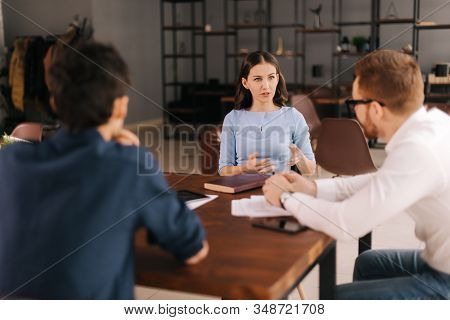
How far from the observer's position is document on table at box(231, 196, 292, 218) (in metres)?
1.73

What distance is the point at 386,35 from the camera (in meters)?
9.65

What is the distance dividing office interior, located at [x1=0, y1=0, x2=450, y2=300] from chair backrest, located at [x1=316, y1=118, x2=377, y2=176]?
9.66ft

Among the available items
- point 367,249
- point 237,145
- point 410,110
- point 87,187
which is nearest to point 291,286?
point 87,187

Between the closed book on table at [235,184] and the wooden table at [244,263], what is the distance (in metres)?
0.34

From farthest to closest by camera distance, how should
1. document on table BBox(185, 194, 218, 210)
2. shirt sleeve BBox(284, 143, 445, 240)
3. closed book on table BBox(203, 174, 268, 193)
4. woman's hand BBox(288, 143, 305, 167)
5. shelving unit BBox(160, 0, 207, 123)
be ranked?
shelving unit BBox(160, 0, 207, 123) → woman's hand BBox(288, 143, 305, 167) → closed book on table BBox(203, 174, 268, 193) → document on table BBox(185, 194, 218, 210) → shirt sleeve BBox(284, 143, 445, 240)

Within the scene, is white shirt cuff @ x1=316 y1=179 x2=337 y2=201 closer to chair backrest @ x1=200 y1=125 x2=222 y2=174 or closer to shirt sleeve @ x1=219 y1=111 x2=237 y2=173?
shirt sleeve @ x1=219 y1=111 x2=237 y2=173

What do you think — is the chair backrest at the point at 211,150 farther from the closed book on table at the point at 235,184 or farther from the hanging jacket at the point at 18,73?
the hanging jacket at the point at 18,73

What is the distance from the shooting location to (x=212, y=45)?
11.2 m

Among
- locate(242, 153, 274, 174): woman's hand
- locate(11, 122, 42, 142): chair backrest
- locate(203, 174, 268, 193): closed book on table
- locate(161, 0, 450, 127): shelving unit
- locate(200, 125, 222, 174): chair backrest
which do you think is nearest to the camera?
locate(203, 174, 268, 193): closed book on table

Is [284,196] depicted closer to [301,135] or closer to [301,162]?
[301,162]

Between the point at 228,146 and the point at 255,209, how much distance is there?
119cm

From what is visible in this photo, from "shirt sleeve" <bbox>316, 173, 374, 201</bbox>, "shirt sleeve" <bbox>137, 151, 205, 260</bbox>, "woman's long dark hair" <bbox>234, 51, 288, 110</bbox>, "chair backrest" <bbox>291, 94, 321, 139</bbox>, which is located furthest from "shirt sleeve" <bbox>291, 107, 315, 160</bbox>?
"chair backrest" <bbox>291, 94, 321, 139</bbox>

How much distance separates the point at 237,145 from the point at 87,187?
1828 millimetres

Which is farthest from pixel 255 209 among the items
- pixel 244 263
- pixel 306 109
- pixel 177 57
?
pixel 177 57
